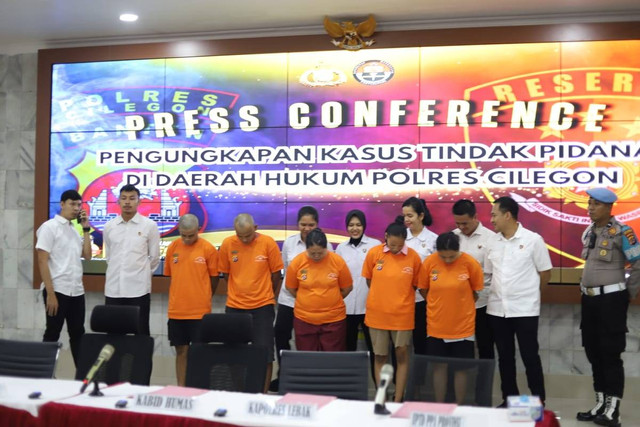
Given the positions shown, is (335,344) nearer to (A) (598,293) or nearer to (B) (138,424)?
(A) (598,293)

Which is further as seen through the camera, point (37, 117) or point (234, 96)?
point (37, 117)

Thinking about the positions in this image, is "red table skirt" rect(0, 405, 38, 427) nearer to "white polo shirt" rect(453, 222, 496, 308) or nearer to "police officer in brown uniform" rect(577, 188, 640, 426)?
"white polo shirt" rect(453, 222, 496, 308)

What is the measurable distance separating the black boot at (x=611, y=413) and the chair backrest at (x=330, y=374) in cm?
247

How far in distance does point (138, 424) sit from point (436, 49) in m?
4.97

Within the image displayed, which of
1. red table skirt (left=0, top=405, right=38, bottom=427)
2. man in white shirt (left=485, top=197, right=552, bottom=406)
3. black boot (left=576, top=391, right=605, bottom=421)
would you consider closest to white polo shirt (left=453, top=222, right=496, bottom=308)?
man in white shirt (left=485, top=197, right=552, bottom=406)

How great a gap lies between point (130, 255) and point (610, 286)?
386cm

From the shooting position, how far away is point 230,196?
7.80 metres

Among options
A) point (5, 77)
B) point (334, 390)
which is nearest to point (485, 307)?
point (334, 390)

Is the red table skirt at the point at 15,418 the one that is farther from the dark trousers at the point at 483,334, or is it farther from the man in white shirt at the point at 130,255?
the dark trousers at the point at 483,334

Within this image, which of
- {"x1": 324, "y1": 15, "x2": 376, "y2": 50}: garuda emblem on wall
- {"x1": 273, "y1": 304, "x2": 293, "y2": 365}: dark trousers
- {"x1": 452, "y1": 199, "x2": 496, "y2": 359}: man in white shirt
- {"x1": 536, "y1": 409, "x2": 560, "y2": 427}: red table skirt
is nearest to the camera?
{"x1": 536, "y1": 409, "x2": 560, "y2": 427}: red table skirt

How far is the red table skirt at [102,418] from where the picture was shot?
3473 mm

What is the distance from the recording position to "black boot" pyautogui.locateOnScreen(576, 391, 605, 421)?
→ 598 centimetres

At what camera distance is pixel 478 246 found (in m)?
6.31

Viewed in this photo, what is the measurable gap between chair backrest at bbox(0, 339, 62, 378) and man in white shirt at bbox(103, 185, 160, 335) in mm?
1996
